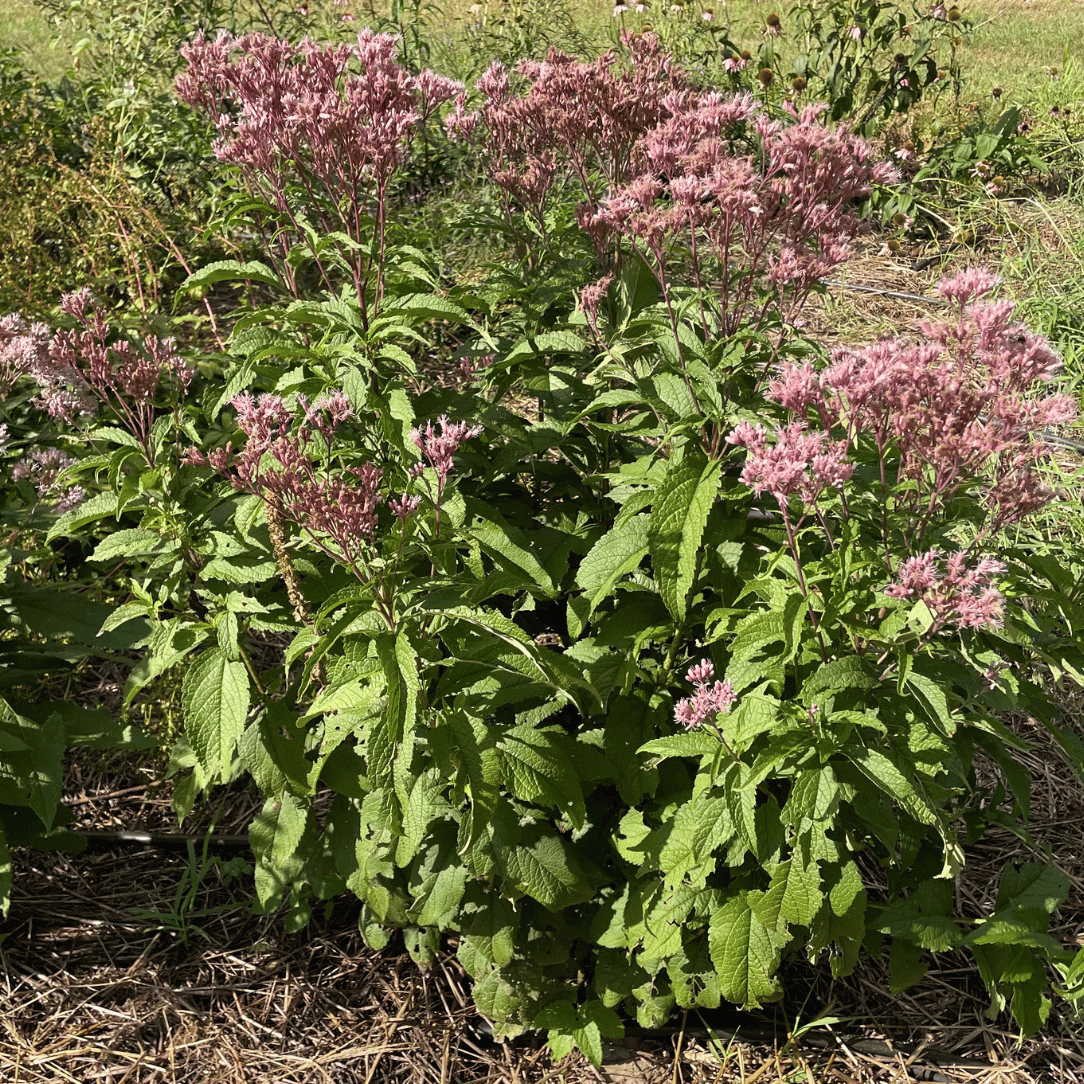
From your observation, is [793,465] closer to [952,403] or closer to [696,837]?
[952,403]

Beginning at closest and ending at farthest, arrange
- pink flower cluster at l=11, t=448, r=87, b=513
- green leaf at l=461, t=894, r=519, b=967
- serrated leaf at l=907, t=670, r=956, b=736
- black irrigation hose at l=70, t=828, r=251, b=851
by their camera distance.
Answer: serrated leaf at l=907, t=670, r=956, b=736, green leaf at l=461, t=894, r=519, b=967, pink flower cluster at l=11, t=448, r=87, b=513, black irrigation hose at l=70, t=828, r=251, b=851

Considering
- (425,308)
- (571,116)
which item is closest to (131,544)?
(425,308)

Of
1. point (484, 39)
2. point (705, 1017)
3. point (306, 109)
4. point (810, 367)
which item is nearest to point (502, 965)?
point (705, 1017)

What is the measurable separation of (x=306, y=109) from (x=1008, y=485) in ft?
5.28

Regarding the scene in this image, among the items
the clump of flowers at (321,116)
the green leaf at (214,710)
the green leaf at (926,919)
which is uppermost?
the clump of flowers at (321,116)

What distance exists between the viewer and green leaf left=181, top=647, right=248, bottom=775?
6.74 ft

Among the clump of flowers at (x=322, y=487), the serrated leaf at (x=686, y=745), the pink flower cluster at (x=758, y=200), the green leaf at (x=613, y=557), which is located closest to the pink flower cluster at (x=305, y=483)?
the clump of flowers at (x=322, y=487)

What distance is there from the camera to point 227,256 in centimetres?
481

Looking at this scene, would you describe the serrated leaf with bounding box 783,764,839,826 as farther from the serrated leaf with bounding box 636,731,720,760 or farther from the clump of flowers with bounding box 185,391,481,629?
the clump of flowers with bounding box 185,391,481,629

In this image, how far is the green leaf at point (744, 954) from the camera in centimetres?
208

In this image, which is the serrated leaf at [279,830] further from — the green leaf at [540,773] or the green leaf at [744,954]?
the green leaf at [744,954]

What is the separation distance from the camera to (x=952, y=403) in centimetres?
186

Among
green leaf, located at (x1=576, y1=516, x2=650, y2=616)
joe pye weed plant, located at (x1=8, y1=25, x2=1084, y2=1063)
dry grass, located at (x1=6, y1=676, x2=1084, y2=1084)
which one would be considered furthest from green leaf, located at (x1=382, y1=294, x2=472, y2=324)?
dry grass, located at (x1=6, y1=676, x2=1084, y2=1084)

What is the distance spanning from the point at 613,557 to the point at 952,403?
695 mm
